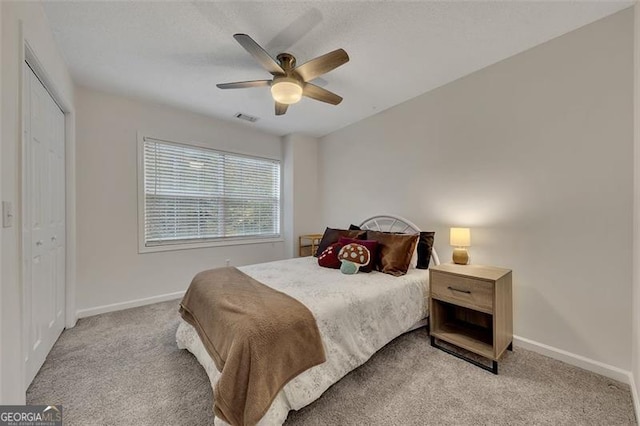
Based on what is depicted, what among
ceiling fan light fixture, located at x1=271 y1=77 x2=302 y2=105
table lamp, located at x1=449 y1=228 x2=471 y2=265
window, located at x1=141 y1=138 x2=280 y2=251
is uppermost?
ceiling fan light fixture, located at x1=271 y1=77 x2=302 y2=105

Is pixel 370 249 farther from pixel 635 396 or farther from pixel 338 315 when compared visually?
pixel 635 396

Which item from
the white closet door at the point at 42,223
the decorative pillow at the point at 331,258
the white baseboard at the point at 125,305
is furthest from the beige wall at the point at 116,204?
the decorative pillow at the point at 331,258

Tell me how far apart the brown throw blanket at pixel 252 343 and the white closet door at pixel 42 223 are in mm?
1126

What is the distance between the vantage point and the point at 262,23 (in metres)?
1.87

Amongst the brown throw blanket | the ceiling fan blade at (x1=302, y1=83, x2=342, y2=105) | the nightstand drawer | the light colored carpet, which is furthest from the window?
the nightstand drawer

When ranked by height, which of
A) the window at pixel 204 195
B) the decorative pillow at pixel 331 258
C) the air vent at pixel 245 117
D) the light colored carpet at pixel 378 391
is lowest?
the light colored carpet at pixel 378 391

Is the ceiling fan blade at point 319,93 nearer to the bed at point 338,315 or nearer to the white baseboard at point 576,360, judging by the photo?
the bed at point 338,315

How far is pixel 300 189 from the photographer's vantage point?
176 inches

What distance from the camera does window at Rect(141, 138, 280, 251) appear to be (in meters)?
3.34

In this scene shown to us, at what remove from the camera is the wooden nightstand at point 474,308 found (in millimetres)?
1933

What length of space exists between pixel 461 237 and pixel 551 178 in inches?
32.8

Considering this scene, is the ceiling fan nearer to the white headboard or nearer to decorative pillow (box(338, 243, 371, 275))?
decorative pillow (box(338, 243, 371, 275))

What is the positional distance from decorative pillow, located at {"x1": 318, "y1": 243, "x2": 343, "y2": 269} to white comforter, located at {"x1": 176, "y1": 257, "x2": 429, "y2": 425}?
0.38 ft

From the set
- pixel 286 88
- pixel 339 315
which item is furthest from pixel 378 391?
pixel 286 88
